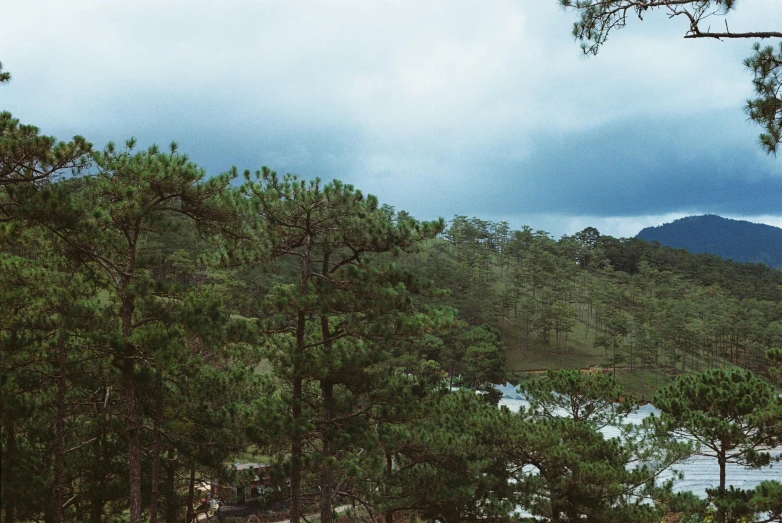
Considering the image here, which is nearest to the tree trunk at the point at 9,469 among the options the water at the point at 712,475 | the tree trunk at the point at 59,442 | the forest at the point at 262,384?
the forest at the point at 262,384

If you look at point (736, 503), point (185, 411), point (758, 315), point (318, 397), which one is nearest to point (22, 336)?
point (185, 411)

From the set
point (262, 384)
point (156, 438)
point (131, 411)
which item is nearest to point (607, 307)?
point (262, 384)

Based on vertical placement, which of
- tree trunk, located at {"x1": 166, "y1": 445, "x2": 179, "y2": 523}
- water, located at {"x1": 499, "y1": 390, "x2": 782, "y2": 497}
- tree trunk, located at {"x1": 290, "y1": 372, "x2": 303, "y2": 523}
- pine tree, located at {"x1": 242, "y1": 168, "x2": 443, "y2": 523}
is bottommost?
water, located at {"x1": 499, "y1": 390, "x2": 782, "y2": 497}

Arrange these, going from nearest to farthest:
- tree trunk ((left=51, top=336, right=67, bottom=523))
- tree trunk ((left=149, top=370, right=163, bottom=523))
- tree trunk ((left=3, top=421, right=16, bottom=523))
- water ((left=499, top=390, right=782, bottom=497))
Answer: tree trunk ((left=3, top=421, right=16, bottom=523))
tree trunk ((left=51, top=336, right=67, bottom=523))
tree trunk ((left=149, top=370, right=163, bottom=523))
water ((left=499, top=390, right=782, bottom=497))

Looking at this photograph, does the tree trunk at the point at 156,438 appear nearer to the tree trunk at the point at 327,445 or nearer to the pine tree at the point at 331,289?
the pine tree at the point at 331,289

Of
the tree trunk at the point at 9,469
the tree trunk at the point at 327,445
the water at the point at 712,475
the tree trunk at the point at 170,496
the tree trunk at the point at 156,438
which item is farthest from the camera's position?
the water at the point at 712,475

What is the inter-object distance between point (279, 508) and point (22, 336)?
13.4 metres

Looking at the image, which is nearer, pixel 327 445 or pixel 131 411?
pixel 131 411

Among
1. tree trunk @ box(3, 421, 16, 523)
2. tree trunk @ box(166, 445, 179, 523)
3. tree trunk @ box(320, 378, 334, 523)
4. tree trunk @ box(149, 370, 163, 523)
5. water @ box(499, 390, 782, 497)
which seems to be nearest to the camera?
tree trunk @ box(3, 421, 16, 523)

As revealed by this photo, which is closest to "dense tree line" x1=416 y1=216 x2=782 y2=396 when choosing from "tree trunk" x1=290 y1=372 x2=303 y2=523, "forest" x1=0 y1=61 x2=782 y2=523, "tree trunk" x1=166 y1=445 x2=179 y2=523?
"forest" x1=0 y1=61 x2=782 y2=523

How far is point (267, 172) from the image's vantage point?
9.29 metres

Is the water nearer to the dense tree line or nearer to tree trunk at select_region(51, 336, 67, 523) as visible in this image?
tree trunk at select_region(51, 336, 67, 523)

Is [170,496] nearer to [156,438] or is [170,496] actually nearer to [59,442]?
[156,438]

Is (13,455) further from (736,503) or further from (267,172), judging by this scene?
(736,503)
